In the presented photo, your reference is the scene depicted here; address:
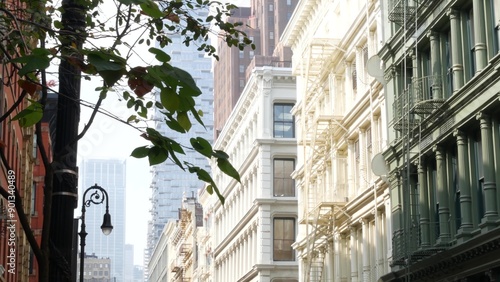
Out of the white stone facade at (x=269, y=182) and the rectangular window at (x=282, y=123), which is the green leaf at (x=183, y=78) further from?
the rectangular window at (x=282, y=123)

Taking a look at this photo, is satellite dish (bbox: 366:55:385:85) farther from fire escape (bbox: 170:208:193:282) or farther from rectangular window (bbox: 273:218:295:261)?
fire escape (bbox: 170:208:193:282)

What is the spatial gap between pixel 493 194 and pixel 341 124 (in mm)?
18711

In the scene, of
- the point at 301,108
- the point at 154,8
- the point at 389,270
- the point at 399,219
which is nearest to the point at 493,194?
the point at 399,219

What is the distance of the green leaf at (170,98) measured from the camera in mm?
6668

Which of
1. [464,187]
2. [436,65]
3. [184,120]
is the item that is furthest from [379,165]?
[184,120]

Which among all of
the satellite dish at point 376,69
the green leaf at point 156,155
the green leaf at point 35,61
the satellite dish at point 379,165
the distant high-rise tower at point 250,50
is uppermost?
the distant high-rise tower at point 250,50

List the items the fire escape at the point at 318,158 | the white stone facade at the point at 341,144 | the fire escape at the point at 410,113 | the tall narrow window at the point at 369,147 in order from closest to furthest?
1. the fire escape at the point at 410,113
2. the white stone facade at the point at 341,144
3. the tall narrow window at the point at 369,147
4. the fire escape at the point at 318,158

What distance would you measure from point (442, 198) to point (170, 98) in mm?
24174

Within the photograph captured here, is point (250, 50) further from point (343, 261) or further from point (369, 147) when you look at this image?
point (369, 147)

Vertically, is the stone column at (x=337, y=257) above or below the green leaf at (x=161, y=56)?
above

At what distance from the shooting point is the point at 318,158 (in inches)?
1864

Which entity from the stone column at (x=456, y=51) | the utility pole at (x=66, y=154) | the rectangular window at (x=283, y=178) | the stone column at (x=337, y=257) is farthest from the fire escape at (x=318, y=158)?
the utility pole at (x=66, y=154)

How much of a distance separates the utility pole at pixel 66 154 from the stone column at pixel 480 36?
1938 cm

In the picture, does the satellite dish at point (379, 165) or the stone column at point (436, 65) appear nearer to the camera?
the stone column at point (436, 65)
